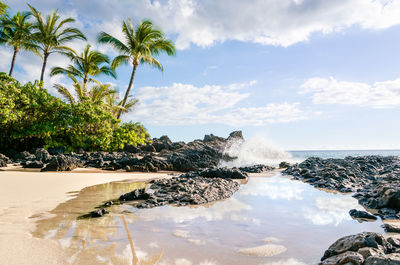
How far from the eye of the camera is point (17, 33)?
67.5 feet

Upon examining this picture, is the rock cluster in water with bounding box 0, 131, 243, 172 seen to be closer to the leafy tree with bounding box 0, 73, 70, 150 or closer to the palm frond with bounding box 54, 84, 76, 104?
the leafy tree with bounding box 0, 73, 70, 150

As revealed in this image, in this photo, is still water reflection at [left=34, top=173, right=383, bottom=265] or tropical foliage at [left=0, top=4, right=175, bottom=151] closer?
still water reflection at [left=34, top=173, right=383, bottom=265]

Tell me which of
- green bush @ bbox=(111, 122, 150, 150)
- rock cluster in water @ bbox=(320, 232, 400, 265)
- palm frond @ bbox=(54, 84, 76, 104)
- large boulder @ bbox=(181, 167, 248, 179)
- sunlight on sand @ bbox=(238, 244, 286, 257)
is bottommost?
sunlight on sand @ bbox=(238, 244, 286, 257)

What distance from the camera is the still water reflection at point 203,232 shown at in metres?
2.16

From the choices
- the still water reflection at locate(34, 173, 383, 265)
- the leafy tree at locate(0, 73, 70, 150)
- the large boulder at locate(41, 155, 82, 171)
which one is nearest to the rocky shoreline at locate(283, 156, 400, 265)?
the still water reflection at locate(34, 173, 383, 265)

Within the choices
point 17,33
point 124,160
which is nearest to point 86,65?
point 17,33

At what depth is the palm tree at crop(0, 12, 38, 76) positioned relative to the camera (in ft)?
65.8

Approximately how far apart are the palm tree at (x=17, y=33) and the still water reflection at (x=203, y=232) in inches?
858

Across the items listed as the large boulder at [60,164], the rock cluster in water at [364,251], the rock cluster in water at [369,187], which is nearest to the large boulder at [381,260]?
the rock cluster in water at [364,251]

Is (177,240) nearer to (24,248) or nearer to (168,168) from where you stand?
(24,248)

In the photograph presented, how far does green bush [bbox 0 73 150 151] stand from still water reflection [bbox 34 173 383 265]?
41.0 feet

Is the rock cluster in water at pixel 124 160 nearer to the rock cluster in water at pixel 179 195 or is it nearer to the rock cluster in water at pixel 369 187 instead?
the rock cluster in water at pixel 369 187

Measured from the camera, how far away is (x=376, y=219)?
11.9 feet

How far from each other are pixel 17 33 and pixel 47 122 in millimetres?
11518
